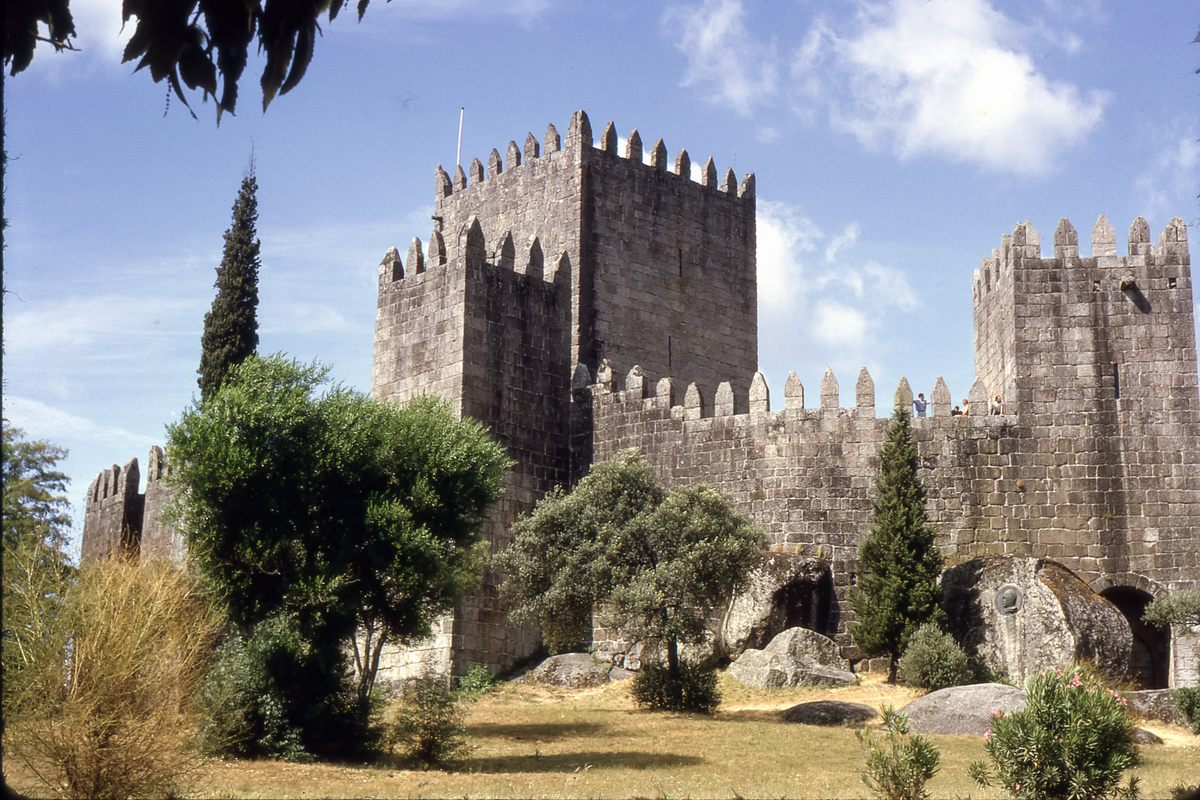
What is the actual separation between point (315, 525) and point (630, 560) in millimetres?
5772

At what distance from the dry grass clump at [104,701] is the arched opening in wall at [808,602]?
14711 millimetres

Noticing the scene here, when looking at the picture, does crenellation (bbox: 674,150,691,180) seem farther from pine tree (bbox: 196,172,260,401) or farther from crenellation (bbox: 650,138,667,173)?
pine tree (bbox: 196,172,260,401)

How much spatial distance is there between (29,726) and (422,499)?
28.0ft

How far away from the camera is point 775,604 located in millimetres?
28031

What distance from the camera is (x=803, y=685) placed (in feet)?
86.4

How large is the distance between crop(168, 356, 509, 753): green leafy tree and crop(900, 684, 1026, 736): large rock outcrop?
7553 millimetres

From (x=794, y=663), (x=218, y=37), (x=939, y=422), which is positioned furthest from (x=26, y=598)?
(x=939, y=422)

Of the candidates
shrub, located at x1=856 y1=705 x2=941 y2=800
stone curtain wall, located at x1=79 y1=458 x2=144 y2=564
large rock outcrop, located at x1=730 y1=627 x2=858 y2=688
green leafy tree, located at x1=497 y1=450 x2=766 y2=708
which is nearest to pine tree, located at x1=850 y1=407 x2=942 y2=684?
large rock outcrop, located at x1=730 y1=627 x2=858 y2=688

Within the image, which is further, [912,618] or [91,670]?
[912,618]

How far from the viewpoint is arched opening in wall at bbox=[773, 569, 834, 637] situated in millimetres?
28219

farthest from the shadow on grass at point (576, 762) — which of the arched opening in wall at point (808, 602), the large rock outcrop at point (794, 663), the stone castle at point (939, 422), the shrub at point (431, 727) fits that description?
the arched opening in wall at point (808, 602)

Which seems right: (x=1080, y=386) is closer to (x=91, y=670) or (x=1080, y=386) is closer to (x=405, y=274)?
(x=405, y=274)

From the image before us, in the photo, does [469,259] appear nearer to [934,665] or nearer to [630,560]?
[630,560]

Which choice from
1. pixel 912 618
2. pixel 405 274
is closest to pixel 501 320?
pixel 405 274
